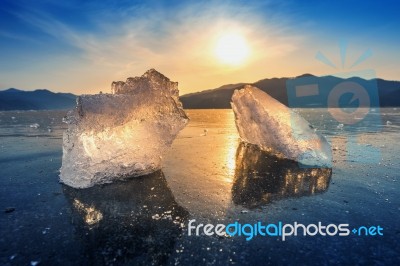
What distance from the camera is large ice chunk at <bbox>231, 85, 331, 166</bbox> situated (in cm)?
880

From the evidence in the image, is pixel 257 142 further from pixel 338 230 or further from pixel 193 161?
pixel 338 230

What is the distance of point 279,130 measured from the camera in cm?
973

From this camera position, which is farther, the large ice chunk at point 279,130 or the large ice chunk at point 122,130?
the large ice chunk at point 279,130

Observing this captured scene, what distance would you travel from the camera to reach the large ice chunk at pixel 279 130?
28.9ft

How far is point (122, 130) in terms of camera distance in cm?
743

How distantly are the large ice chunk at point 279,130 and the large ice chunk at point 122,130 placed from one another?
3.59m

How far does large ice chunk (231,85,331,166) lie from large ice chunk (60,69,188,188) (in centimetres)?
359

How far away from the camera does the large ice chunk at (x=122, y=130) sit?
673 centimetres

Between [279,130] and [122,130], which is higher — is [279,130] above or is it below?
below

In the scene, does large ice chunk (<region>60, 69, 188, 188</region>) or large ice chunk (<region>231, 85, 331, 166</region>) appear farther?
large ice chunk (<region>231, 85, 331, 166</region>)

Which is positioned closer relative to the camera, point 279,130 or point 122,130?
point 122,130

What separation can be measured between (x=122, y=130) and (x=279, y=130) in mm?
5487

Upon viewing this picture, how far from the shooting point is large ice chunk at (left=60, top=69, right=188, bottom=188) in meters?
6.73

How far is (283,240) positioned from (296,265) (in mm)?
621
